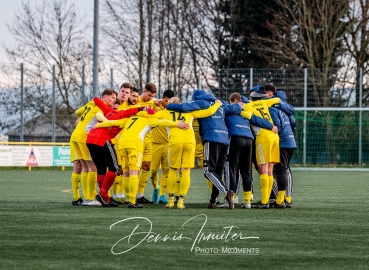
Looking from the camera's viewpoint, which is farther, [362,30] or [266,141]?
[362,30]

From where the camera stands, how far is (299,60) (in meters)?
38.0

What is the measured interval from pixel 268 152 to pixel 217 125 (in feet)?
3.16

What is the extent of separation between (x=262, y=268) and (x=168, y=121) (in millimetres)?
5645

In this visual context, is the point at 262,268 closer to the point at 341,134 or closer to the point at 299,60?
the point at 341,134

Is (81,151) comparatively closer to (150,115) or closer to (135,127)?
(135,127)

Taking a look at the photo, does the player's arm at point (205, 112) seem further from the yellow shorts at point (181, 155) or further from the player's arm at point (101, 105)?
the player's arm at point (101, 105)

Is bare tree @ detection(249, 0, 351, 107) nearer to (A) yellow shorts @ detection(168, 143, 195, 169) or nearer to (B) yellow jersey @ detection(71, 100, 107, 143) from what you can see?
(B) yellow jersey @ detection(71, 100, 107, 143)

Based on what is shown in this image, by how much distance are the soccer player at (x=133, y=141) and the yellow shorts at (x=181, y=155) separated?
0.32 metres

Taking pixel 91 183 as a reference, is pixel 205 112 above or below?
above

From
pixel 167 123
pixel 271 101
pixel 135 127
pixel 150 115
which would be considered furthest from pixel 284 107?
pixel 135 127

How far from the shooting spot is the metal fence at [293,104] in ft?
100

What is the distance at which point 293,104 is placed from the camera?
1298 inches

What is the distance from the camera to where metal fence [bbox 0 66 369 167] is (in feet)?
100

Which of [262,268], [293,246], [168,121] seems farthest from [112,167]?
[262,268]
